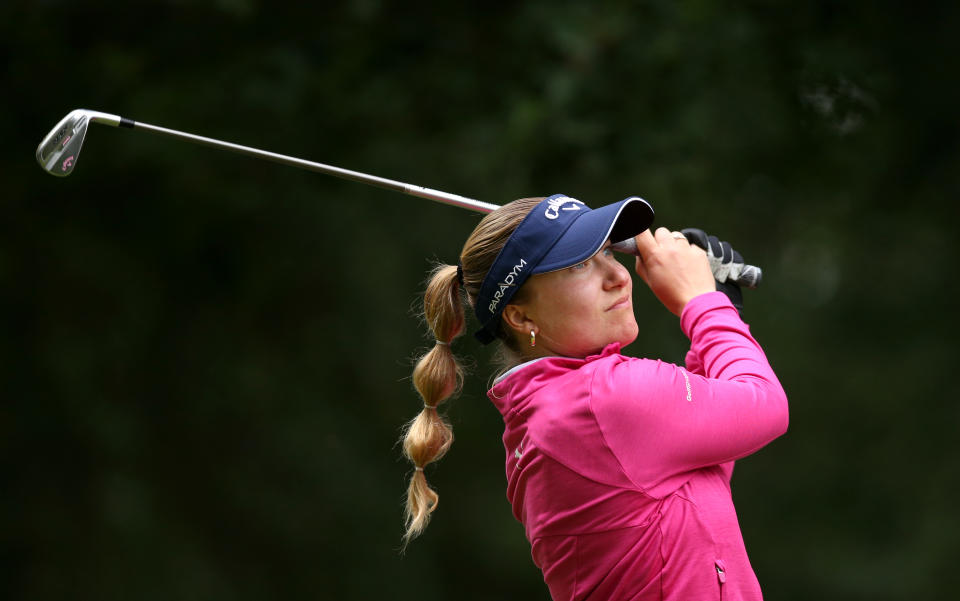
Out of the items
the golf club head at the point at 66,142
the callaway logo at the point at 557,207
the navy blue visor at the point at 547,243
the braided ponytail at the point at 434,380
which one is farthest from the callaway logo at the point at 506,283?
the golf club head at the point at 66,142

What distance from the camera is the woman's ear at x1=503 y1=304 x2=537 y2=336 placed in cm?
213

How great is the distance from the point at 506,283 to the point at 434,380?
14.4 inches

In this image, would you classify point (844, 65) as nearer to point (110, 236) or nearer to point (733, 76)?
point (733, 76)

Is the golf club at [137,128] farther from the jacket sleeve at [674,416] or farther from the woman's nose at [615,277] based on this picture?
the jacket sleeve at [674,416]

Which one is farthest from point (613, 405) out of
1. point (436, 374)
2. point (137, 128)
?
point (137, 128)

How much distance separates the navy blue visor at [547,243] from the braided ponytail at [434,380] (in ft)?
0.60

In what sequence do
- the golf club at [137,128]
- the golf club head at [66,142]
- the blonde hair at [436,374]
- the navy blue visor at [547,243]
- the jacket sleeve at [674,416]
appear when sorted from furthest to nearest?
the golf club head at [66,142] < the golf club at [137,128] < the blonde hair at [436,374] < the navy blue visor at [547,243] < the jacket sleeve at [674,416]

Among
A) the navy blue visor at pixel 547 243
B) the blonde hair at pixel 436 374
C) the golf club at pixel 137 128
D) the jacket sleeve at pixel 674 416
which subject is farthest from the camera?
the golf club at pixel 137 128

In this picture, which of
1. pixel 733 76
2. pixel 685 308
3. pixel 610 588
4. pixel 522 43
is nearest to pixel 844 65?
pixel 733 76

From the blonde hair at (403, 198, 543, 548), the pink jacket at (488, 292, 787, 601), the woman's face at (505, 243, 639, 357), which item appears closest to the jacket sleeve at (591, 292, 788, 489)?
the pink jacket at (488, 292, 787, 601)

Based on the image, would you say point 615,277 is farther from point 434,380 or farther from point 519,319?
point 434,380

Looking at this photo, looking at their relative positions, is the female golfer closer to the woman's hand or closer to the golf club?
the woman's hand

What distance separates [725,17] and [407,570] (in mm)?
3531

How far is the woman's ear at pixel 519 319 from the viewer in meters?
2.13
